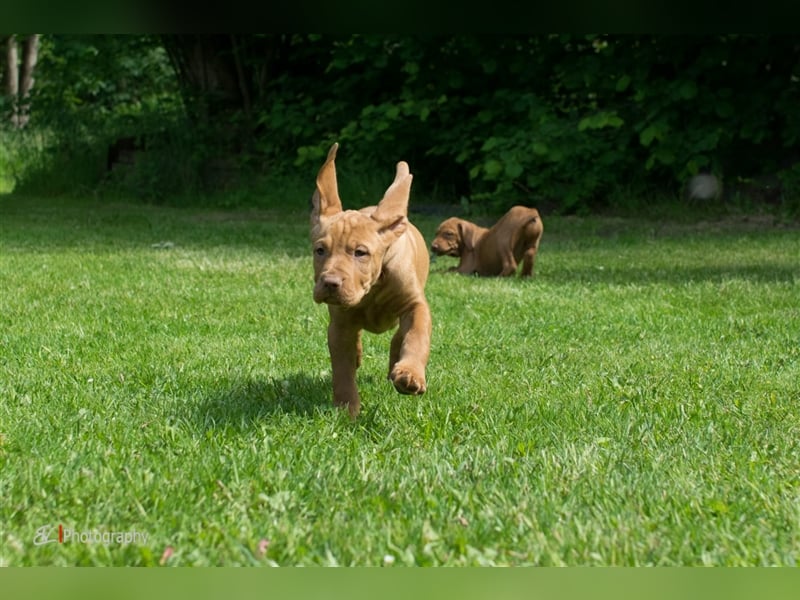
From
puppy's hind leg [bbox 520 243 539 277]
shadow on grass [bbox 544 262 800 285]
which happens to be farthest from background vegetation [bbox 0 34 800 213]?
shadow on grass [bbox 544 262 800 285]

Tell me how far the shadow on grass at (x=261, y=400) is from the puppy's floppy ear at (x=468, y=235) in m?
4.93

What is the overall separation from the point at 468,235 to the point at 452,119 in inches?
293

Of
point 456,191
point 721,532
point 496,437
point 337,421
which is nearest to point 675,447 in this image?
point 496,437

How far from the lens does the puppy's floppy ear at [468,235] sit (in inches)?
371

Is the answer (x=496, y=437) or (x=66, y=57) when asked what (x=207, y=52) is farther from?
(x=496, y=437)

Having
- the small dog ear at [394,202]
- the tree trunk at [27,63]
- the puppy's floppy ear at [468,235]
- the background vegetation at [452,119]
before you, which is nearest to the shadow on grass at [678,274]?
the puppy's floppy ear at [468,235]

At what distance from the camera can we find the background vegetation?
47.6 ft

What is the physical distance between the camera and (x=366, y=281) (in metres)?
3.73

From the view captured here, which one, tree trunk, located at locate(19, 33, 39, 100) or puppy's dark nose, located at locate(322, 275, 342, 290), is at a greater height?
tree trunk, located at locate(19, 33, 39, 100)

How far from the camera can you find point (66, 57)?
22.4m

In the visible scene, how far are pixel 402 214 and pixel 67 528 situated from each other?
6.38 feet

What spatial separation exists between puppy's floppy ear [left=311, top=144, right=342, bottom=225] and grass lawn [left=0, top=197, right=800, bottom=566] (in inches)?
31.7

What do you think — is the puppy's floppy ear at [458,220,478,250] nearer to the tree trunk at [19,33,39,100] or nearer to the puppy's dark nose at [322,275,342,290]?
the puppy's dark nose at [322,275,342,290]

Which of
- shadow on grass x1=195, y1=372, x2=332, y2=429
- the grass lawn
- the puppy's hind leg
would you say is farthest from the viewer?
the puppy's hind leg
